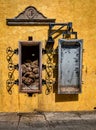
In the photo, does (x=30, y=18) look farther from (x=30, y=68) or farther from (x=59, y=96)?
(x=59, y=96)

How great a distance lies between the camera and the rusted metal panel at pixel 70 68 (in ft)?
32.5

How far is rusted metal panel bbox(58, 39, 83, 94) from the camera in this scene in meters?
9.90

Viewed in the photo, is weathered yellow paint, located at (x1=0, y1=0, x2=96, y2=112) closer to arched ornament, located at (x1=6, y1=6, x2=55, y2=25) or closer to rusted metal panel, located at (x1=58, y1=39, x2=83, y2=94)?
arched ornament, located at (x1=6, y1=6, x2=55, y2=25)

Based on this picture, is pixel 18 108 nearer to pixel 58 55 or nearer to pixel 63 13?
pixel 58 55

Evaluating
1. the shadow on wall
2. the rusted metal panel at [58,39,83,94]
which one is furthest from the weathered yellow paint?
the rusted metal panel at [58,39,83,94]

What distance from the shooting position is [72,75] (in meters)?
10.0

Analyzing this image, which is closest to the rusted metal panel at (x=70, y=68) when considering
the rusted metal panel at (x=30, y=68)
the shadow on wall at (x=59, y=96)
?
the shadow on wall at (x=59, y=96)

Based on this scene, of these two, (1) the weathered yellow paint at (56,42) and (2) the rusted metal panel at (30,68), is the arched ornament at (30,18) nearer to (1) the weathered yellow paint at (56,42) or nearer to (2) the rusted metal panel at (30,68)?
(1) the weathered yellow paint at (56,42)

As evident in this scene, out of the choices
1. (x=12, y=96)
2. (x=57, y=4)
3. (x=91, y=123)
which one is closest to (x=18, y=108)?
(x=12, y=96)

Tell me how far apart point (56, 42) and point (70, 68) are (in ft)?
2.54

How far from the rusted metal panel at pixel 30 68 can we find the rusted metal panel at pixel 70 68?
57 centimetres

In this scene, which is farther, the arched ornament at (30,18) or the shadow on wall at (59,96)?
the shadow on wall at (59,96)

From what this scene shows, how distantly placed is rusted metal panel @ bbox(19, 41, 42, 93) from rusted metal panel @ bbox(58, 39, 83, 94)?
1.88ft

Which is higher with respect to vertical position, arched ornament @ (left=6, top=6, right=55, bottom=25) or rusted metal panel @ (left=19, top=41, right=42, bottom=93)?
arched ornament @ (left=6, top=6, right=55, bottom=25)
